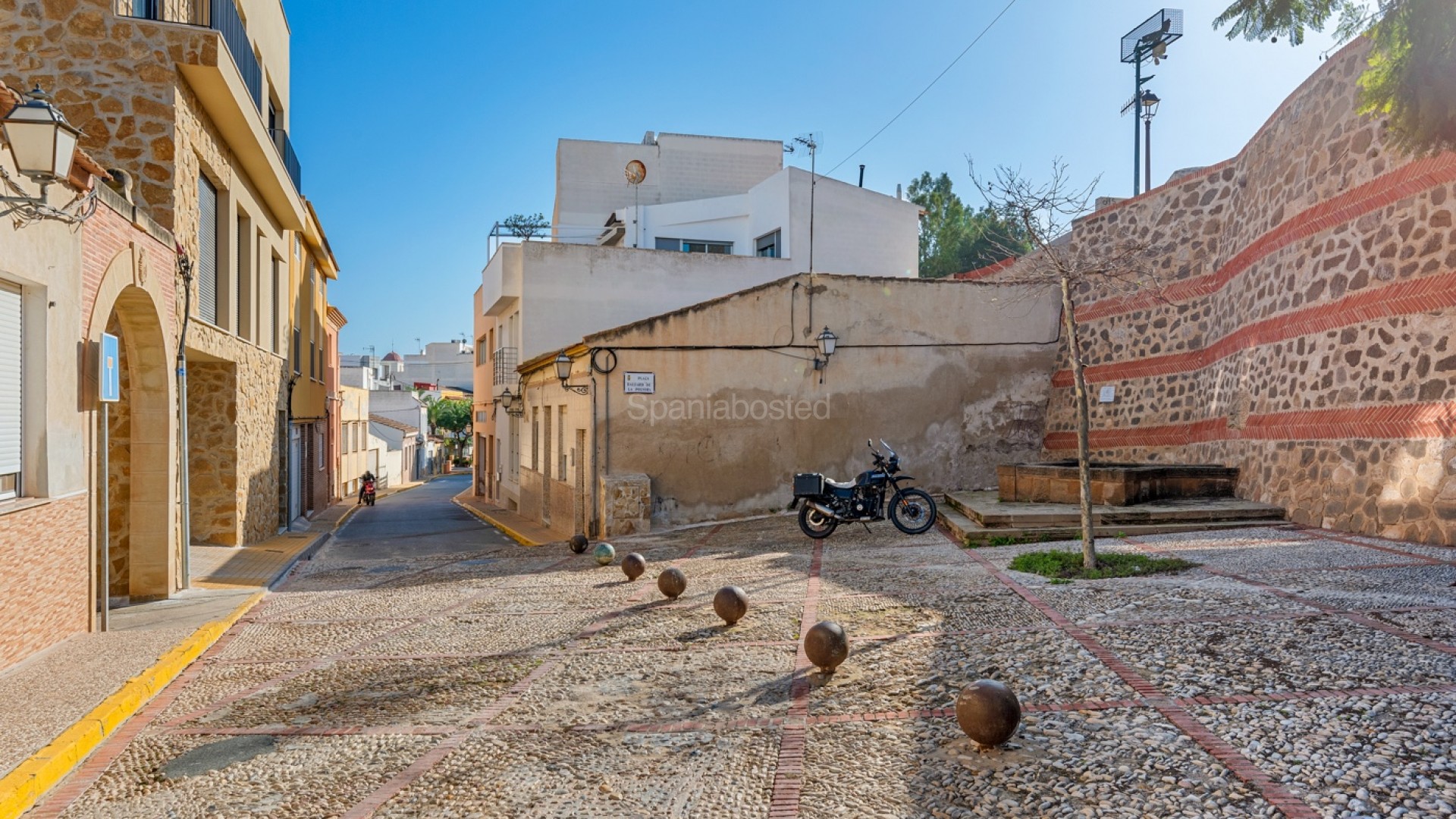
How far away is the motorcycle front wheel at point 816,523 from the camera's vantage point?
38.2ft

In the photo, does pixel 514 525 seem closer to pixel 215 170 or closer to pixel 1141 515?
pixel 215 170

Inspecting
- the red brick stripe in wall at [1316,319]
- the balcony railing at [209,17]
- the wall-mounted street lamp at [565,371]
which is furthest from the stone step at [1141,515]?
the balcony railing at [209,17]

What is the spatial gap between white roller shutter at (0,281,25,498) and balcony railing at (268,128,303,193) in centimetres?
966

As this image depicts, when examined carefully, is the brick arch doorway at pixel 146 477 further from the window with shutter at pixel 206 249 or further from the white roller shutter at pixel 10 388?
the window with shutter at pixel 206 249

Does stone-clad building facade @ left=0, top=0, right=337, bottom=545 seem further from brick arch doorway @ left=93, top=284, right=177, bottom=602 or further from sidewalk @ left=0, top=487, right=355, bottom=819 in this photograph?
sidewalk @ left=0, top=487, right=355, bottom=819

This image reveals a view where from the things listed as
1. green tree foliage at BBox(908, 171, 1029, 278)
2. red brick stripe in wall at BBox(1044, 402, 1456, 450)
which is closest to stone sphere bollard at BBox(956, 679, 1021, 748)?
red brick stripe in wall at BBox(1044, 402, 1456, 450)

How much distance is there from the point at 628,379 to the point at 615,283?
724 centimetres

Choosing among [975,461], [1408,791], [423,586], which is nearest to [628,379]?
[423,586]

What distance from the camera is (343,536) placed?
17.5m

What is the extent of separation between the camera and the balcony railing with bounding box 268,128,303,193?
1552 centimetres

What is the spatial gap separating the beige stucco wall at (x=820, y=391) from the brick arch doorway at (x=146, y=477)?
620 cm

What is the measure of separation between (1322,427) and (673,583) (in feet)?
25.1

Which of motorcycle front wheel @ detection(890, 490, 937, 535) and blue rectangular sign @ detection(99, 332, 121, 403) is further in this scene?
motorcycle front wheel @ detection(890, 490, 937, 535)

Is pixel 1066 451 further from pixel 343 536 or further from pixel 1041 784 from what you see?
pixel 343 536
